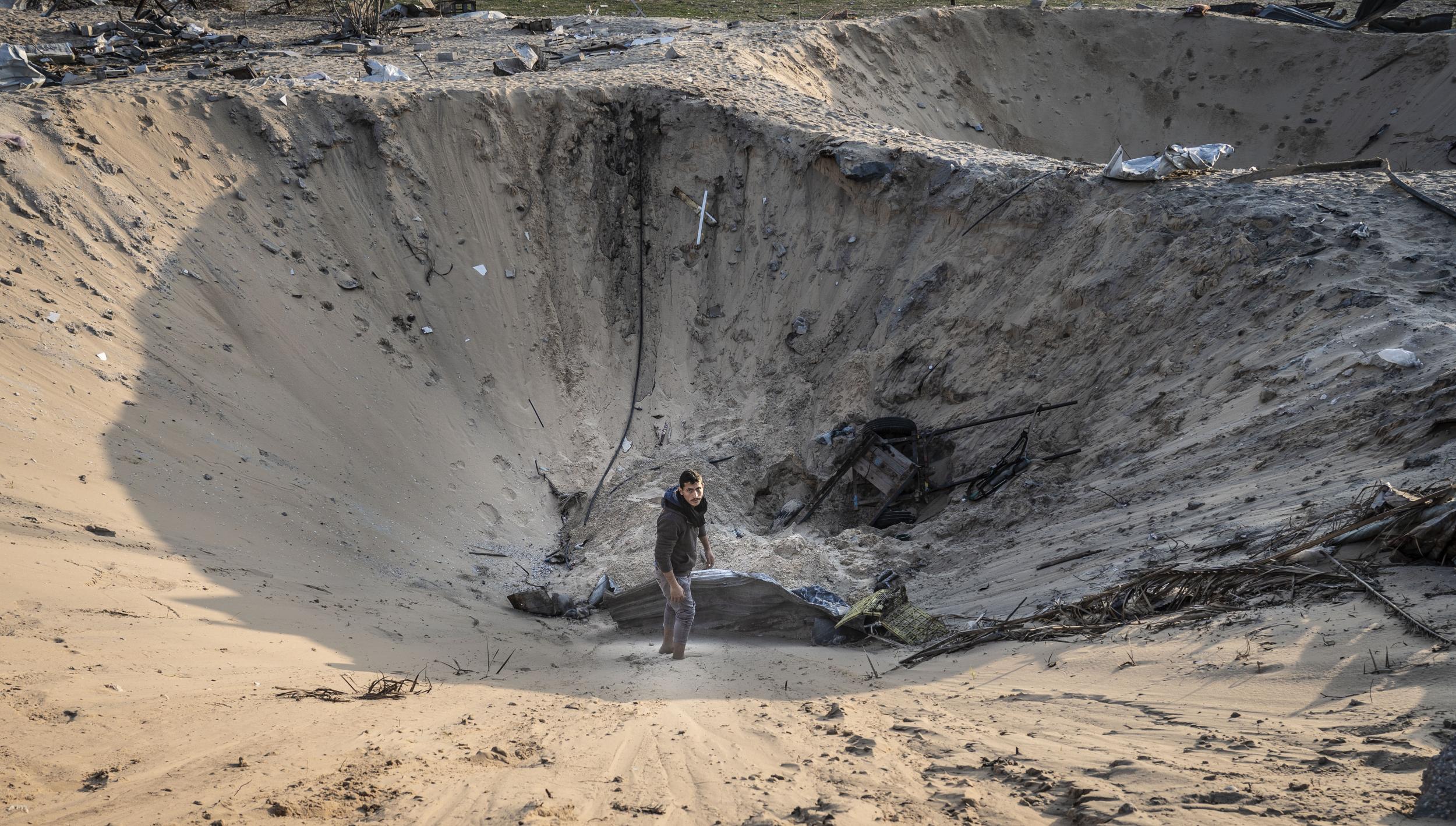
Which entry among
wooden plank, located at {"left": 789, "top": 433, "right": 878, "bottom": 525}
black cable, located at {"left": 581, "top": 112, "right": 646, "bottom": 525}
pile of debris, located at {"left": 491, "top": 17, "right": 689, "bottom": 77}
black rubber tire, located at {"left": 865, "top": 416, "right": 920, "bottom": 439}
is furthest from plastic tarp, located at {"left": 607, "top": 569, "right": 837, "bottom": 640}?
pile of debris, located at {"left": 491, "top": 17, "right": 689, "bottom": 77}

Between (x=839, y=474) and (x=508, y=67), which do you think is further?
(x=508, y=67)

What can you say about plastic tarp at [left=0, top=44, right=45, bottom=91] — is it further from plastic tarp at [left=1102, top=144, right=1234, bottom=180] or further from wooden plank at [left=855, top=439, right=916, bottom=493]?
plastic tarp at [left=1102, top=144, right=1234, bottom=180]

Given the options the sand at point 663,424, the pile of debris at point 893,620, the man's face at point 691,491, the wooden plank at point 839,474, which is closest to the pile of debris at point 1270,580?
the sand at point 663,424

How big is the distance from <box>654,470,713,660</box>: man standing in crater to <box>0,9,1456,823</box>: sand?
0.29 metres

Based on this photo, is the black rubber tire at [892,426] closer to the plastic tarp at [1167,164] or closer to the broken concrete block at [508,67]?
the plastic tarp at [1167,164]

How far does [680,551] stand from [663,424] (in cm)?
496

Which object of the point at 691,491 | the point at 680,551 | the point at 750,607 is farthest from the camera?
the point at 750,607

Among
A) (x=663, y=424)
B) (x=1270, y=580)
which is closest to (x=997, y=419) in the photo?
(x=1270, y=580)

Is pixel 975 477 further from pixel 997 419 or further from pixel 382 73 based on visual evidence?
pixel 382 73

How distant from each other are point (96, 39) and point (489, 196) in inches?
304

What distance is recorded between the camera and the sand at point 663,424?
12.5ft

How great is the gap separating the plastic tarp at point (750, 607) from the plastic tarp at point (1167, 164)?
5.83m

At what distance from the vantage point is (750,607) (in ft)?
21.9

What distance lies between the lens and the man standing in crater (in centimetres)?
579
